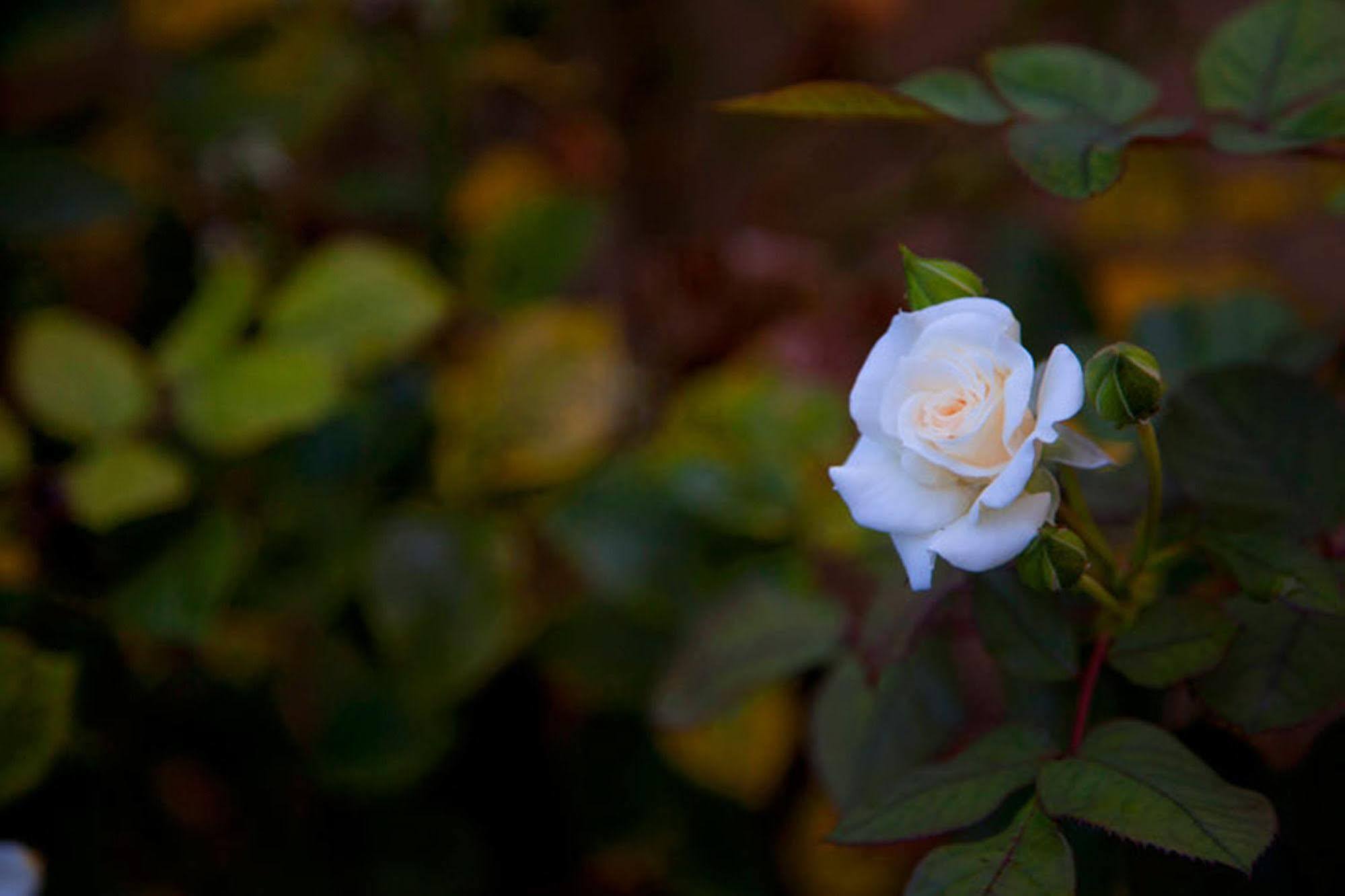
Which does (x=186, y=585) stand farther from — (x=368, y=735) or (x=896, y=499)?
(x=896, y=499)

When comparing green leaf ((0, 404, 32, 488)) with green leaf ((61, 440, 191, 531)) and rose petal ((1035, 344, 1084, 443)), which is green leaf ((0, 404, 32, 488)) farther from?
rose petal ((1035, 344, 1084, 443))

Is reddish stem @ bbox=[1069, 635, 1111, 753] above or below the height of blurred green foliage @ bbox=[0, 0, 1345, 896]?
above

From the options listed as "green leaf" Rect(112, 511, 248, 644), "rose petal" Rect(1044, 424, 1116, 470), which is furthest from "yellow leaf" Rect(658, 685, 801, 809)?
"rose petal" Rect(1044, 424, 1116, 470)

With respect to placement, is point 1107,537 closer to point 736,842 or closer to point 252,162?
point 736,842

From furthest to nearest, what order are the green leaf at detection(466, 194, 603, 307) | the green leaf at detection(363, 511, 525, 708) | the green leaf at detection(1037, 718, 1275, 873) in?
1. the green leaf at detection(466, 194, 603, 307)
2. the green leaf at detection(363, 511, 525, 708)
3. the green leaf at detection(1037, 718, 1275, 873)

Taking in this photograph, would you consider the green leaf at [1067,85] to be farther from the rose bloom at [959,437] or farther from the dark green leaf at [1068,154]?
the rose bloom at [959,437]

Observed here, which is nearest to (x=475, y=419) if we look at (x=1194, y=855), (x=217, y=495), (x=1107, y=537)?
(x=217, y=495)

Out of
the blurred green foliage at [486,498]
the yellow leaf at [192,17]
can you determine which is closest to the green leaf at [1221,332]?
the blurred green foliage at [486,498]
